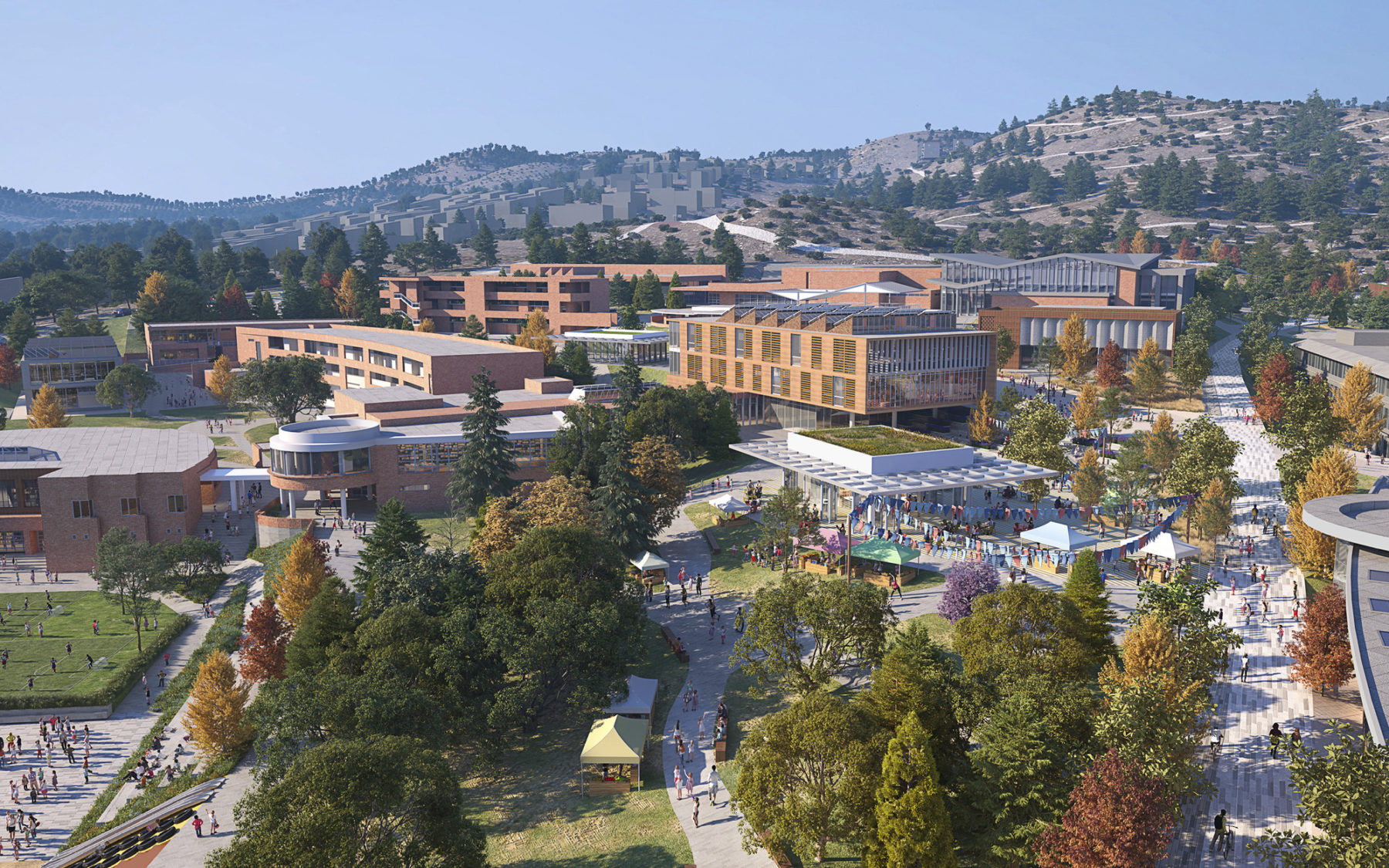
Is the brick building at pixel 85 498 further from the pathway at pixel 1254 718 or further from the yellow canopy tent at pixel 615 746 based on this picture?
the pathway at pixel 1254 718

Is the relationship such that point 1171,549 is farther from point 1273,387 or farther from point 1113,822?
point 1273,387

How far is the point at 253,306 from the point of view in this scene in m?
141

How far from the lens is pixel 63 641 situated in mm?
49938

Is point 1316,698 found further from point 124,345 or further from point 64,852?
point 124,345

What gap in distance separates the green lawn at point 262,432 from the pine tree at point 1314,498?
7567cm

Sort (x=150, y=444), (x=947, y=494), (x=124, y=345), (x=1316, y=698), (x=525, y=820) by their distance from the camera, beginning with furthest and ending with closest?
1. (x=124, y=345)
2. (x=150, y=444)
3. (x=947, y=494)
4. (x=1316, y=698)
5. (x=525, y=820)

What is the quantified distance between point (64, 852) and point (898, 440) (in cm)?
4304

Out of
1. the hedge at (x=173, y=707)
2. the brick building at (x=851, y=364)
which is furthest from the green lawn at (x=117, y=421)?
the brick building at (x=851, y=364)

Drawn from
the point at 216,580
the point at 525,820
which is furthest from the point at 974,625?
the point at 216,580

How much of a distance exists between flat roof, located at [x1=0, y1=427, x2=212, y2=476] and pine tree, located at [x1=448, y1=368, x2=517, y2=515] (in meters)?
17.4

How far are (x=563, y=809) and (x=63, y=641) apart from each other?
32.2 m

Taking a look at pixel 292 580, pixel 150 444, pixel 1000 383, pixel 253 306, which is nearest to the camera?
pixel 292 580

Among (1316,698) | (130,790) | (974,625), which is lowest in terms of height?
(130,790)

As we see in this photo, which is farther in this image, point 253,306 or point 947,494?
point 253,306
